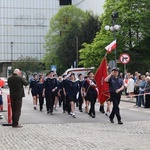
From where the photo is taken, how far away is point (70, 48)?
7106 cm

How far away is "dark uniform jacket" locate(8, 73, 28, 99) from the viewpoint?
13961mm

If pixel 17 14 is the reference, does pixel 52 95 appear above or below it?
below

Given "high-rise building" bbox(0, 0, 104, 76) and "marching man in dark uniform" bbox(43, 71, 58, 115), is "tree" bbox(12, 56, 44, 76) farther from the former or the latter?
"marching man in dark uniform" bbox(43, 71, 58, 115)

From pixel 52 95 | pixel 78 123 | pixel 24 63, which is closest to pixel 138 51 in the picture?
pixel 52 95

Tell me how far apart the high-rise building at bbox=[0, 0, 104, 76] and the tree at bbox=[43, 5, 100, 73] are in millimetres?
33248

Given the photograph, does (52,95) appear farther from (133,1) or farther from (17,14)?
(17,14)

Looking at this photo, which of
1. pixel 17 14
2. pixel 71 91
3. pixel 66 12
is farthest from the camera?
pixel 17 14

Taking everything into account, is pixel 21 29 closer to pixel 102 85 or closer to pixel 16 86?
pixel 102 85

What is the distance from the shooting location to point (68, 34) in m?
71.6

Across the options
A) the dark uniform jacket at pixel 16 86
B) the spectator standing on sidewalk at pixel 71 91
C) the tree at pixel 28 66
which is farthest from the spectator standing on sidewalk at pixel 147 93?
the tree at pixel 28 66

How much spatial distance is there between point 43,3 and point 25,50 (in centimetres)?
1316

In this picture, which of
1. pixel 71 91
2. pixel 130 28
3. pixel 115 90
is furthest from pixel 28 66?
pixel 115 90

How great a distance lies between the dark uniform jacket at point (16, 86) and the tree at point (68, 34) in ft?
173

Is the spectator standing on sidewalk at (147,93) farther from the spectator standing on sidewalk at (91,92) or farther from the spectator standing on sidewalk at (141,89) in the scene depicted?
the spectator standing on sidewalk at (91,92)
